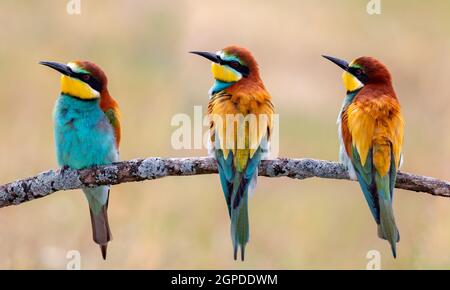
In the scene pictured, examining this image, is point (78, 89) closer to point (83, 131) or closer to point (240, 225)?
point (83, 131)

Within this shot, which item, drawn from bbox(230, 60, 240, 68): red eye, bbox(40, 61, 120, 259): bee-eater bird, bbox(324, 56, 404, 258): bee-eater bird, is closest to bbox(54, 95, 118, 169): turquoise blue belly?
bbox(40, 61, 120, 259): bee-eater bird

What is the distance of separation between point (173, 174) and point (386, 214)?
2.61 ft

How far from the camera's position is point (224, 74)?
12.2 ft

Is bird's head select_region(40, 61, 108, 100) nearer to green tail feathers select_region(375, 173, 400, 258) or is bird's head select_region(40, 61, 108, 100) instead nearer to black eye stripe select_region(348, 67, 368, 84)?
black eye stripe select_region(348, 67, 368, 84)

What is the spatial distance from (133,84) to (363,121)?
189 centimetres

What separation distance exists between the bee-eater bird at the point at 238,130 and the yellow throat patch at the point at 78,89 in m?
0.51

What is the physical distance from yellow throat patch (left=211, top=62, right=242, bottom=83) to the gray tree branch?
1.39 feet

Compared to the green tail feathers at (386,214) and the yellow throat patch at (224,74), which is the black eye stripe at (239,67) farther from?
the green tail feathers at (386,214)

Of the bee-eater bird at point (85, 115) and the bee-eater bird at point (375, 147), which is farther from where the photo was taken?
the bee-eater bird at point (85, 115)

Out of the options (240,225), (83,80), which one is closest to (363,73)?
(240,225)

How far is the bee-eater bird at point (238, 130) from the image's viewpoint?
3.42m

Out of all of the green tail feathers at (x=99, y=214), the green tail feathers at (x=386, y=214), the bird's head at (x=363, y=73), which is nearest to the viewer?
the green tail feathers at (x=386, y=214)

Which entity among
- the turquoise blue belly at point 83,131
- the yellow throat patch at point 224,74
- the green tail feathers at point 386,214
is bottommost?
the green tail feathers at point 386,214

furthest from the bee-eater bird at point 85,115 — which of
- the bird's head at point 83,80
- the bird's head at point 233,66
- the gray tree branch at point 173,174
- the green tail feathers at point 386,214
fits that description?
the green tail feathers at point 386,214
